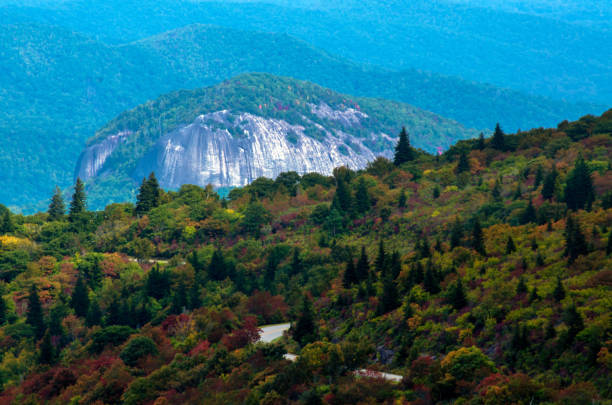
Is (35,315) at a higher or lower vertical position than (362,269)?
higher

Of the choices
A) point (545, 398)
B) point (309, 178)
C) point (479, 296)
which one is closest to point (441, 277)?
point (479, 296)

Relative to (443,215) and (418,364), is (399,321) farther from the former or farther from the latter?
(443,215)

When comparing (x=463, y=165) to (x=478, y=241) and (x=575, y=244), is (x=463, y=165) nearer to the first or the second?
(x=478, y=241)

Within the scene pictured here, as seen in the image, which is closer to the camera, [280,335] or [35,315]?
[280,335]

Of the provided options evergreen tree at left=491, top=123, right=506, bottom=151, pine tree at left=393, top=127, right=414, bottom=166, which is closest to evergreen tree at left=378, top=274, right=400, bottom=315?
evergreen tree at left=491, top=123, right=506, bottom=151

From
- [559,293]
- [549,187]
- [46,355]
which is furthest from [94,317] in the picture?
[559,293]

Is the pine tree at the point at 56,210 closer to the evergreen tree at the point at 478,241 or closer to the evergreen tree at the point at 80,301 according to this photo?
the evergreen tree at the point at 80,301
